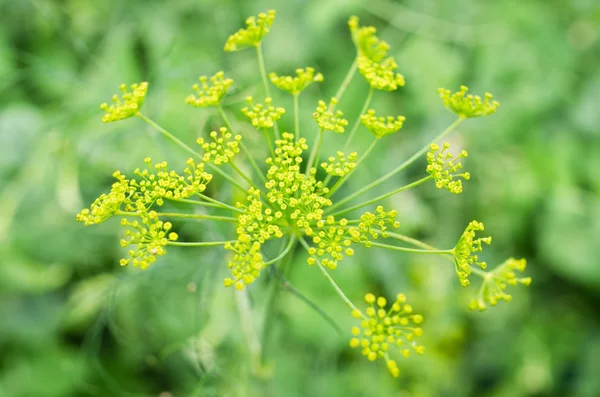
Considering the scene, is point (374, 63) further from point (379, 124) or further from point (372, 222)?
point (372, 222)

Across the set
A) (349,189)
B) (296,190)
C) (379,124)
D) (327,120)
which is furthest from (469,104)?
(349,189)

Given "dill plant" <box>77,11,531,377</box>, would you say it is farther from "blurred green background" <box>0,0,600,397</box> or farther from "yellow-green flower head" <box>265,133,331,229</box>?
"blurred green background" <box>0,0,600,397</box>

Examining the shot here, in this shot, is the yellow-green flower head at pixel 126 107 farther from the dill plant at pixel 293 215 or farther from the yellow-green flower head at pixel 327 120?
the yellow-green flower head at pixel 327 120

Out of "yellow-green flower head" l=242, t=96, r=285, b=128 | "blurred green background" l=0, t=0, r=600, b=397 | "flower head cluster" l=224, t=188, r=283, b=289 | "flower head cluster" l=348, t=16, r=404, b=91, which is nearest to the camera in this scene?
"flower head cluster" l=224, t=188, r=283, b=289

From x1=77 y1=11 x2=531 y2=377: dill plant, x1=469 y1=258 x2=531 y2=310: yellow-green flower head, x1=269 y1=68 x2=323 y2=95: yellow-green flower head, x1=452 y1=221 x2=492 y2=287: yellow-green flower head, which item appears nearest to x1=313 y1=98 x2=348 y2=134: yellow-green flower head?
x1=77 y1=11 x2=531 y2=377: dill plant

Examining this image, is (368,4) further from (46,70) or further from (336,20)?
(46,70)

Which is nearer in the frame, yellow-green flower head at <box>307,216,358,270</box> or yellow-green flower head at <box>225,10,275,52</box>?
yellow-green flower head at <box>307,216,358,270</box>

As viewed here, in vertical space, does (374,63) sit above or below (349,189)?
above
